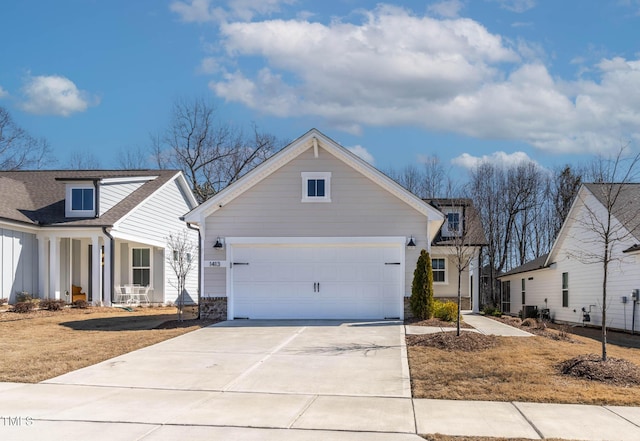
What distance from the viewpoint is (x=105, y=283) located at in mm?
22922

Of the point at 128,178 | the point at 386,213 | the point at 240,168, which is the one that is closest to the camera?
the point at 386,213

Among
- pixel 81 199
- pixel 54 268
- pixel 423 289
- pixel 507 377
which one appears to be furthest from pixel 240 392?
pixel 81 199

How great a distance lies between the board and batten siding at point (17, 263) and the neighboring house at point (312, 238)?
759 centimetres

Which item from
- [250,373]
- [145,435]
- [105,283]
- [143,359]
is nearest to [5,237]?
[105,283]

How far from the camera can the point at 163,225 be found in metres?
27.3

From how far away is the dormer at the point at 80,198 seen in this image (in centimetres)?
2359

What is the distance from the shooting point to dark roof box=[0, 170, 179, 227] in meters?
22.6

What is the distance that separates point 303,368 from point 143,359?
3.22 m

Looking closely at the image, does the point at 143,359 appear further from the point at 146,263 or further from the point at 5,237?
the point at 146,263

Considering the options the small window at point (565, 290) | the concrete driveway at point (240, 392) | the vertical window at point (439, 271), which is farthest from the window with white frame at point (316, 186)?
the small window at point (565, 290)

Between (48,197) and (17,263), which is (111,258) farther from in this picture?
(48,197)

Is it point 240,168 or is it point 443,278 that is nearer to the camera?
point 443,278

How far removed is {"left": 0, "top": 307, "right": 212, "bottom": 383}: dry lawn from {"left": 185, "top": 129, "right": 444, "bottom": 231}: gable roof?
3.53 m

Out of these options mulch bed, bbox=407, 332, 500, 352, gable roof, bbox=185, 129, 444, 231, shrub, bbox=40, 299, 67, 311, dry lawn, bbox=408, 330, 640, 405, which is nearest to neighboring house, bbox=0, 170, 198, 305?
shrub, bbox=40, 299, 67, 311
